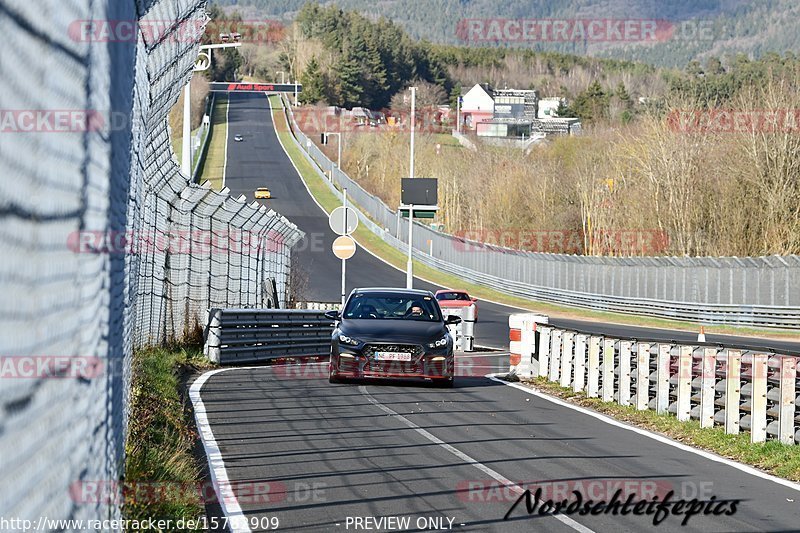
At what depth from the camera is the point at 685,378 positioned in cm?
1388

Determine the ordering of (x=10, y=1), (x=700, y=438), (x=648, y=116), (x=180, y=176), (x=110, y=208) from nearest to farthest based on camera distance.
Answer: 1. (x=10, y=1)
2. (x=110, y=208)
3. (x=700, y=438)
4. (x=180, y=176)
5. (x=648, y=116)

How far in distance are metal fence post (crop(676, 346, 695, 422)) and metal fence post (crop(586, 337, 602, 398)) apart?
2824 mm

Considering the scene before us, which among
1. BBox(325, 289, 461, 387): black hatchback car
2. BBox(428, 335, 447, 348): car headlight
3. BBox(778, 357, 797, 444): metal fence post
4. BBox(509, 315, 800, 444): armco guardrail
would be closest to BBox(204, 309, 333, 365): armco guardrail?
BBox(325, 289, 461, 387): black hatchback car

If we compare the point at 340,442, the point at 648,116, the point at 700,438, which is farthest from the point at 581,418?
the point at 648,116

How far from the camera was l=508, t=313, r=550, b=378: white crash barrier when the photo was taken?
65.5ft

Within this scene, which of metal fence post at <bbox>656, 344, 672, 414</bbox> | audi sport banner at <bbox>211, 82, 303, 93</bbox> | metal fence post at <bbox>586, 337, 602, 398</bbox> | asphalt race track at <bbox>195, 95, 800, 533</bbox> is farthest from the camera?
audi sport banner at <bbox>211, 82, 303, 93</bbox>

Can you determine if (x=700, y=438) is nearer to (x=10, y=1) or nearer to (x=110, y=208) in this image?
(x=110, y=208)

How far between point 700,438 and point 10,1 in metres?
11.2

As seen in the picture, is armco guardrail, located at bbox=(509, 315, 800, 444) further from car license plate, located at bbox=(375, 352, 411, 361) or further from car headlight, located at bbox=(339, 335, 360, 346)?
car headlight, located at bbox=(339, 335, 360, 346)

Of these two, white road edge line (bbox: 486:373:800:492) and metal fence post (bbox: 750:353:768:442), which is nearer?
white road edge line (bbox: 486:373:800:492)

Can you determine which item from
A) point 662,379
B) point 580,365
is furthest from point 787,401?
point 580,365

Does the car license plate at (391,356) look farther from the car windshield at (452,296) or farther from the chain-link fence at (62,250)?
the car windshield at (452,296)

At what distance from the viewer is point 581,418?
14273mm

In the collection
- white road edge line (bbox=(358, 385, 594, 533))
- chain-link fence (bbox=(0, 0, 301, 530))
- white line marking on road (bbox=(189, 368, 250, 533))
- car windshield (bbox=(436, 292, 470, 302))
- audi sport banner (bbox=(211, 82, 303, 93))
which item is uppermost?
audi sport banner (bbox=(211, 82, 303, 93))
